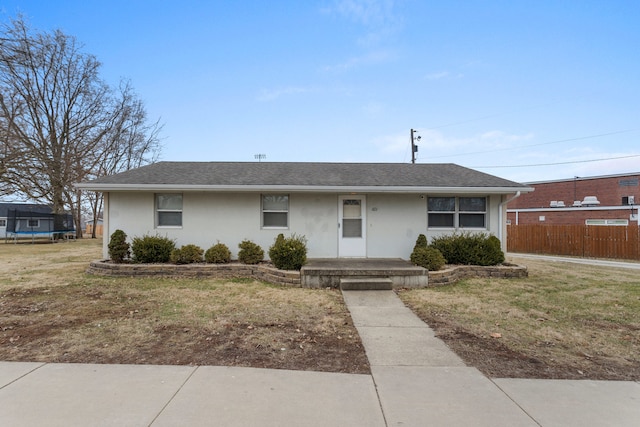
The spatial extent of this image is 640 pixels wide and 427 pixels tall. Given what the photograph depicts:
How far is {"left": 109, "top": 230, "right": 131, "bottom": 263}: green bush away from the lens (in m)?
9.18

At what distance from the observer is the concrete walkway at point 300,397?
2.50 metres

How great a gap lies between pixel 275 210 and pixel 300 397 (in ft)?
24.9

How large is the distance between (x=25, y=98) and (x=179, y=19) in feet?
53.0

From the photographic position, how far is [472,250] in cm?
920

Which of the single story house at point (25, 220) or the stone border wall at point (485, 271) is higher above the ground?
the single story house at point (25, 220)

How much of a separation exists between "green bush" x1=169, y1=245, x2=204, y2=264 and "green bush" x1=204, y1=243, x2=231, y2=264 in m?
0.24

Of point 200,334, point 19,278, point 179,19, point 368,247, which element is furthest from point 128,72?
point 200,334

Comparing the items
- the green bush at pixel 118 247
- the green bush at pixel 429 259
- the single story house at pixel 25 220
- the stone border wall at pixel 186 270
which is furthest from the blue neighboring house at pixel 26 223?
the green bush at pixel 429 259

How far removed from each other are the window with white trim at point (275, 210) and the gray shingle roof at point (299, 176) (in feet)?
1.96

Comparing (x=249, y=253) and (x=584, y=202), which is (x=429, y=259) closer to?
(x=249, y=253)

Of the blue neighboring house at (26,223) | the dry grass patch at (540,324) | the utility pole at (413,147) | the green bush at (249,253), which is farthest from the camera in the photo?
the utility pole at (413,147)

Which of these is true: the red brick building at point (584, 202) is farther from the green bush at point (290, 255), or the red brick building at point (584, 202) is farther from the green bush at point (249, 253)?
the green bush at point (249, 253)

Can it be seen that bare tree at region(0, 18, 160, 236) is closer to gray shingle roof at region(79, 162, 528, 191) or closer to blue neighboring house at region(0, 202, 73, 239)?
blue neighboring house at region(0, 202, 73, 239)

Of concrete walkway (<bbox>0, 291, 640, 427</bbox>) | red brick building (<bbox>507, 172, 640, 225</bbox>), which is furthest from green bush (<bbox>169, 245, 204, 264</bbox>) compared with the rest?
red brick building (<bbox>507, 172, 640, 225</bbox>)
